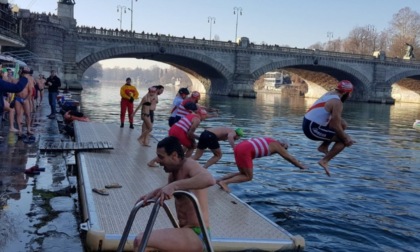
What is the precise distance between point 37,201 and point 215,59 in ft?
182

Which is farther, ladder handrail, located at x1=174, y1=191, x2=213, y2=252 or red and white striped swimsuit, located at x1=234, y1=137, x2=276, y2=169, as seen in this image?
red and white striped swimsuit, located at x1=234, y1=137, x2=276, y2=169

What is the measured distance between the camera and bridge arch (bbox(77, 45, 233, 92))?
54.0 metres

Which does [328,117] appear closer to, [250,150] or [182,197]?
[250,150]

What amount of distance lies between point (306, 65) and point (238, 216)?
6368 cm

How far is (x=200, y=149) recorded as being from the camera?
10086mm

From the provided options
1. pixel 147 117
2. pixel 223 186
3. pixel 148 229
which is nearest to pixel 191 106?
pixel 223 186

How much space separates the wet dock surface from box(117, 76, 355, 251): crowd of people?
153 cm

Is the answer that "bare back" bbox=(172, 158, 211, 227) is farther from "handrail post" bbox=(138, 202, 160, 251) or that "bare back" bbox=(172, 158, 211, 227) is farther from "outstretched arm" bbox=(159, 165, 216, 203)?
"handrail post" bbox=(138, 202, 160, 251)

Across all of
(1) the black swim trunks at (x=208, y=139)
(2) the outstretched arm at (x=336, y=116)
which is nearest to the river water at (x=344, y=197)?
(1) the black swim trunks at (x=208, y=139)

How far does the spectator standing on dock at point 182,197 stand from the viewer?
403cm

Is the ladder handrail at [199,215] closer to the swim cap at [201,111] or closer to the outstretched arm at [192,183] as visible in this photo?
the outstretched arm at [192,183]

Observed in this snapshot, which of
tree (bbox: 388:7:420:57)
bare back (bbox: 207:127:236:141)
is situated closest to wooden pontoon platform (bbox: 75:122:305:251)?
bare back (bbox: 207:127:236:141)

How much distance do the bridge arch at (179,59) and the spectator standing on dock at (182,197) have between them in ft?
166

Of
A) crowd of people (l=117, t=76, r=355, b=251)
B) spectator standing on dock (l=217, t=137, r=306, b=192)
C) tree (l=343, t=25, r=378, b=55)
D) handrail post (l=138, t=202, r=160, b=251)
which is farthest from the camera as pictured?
tree (l=343, t=25, r=378, b=55)
